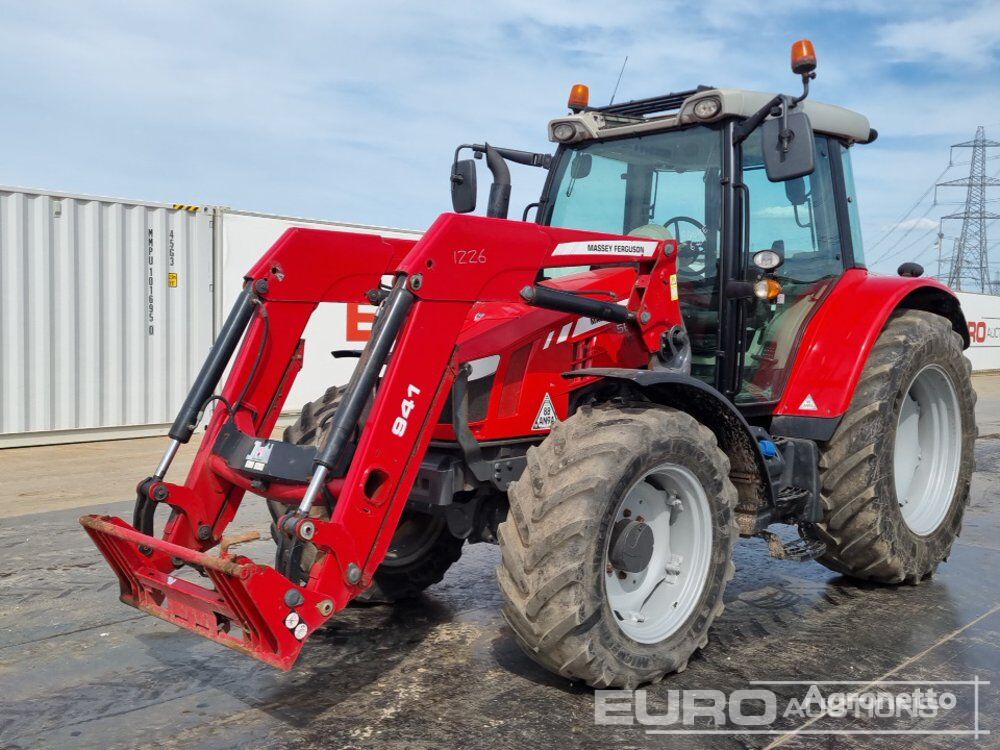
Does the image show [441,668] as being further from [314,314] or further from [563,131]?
[314,314]

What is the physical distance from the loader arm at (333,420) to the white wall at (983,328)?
24.1 meters

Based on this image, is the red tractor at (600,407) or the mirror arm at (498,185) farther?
the mirror arm at (498,185)

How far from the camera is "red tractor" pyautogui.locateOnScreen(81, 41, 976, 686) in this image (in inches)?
128

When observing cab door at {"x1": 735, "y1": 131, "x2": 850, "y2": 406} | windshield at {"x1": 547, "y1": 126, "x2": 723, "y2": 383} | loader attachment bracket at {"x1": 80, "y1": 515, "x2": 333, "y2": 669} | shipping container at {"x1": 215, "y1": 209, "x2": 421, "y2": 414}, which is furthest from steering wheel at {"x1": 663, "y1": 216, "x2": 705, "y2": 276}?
shipping container at {"x1": 215, "y1": 209, "x2": 421, "y2": 414}

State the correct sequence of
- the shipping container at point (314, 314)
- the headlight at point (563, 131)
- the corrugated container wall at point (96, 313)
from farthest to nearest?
the shipping container at point (314, 314) → the corrugated container wall at point (96, 313) → the headlight at point (563, 131)

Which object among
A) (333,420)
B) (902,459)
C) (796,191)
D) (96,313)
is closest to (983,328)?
(902,459)

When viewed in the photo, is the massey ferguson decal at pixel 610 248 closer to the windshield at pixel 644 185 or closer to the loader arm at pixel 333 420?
the loader arm at pixel 333 420

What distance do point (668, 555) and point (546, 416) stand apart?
2.51 ft

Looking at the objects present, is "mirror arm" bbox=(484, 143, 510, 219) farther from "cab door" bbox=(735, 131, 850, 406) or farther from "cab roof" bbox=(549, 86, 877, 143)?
"cab door" bbox=(735, 131, 850, 406)

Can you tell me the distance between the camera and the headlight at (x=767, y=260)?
446 cm

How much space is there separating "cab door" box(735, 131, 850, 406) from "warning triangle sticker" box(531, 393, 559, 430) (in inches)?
44.5

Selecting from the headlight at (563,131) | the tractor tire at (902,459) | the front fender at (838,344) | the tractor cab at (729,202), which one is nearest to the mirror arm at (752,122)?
the tractor cab at (729,202)

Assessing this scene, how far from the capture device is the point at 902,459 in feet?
17.8

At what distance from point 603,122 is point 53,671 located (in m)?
3.67
